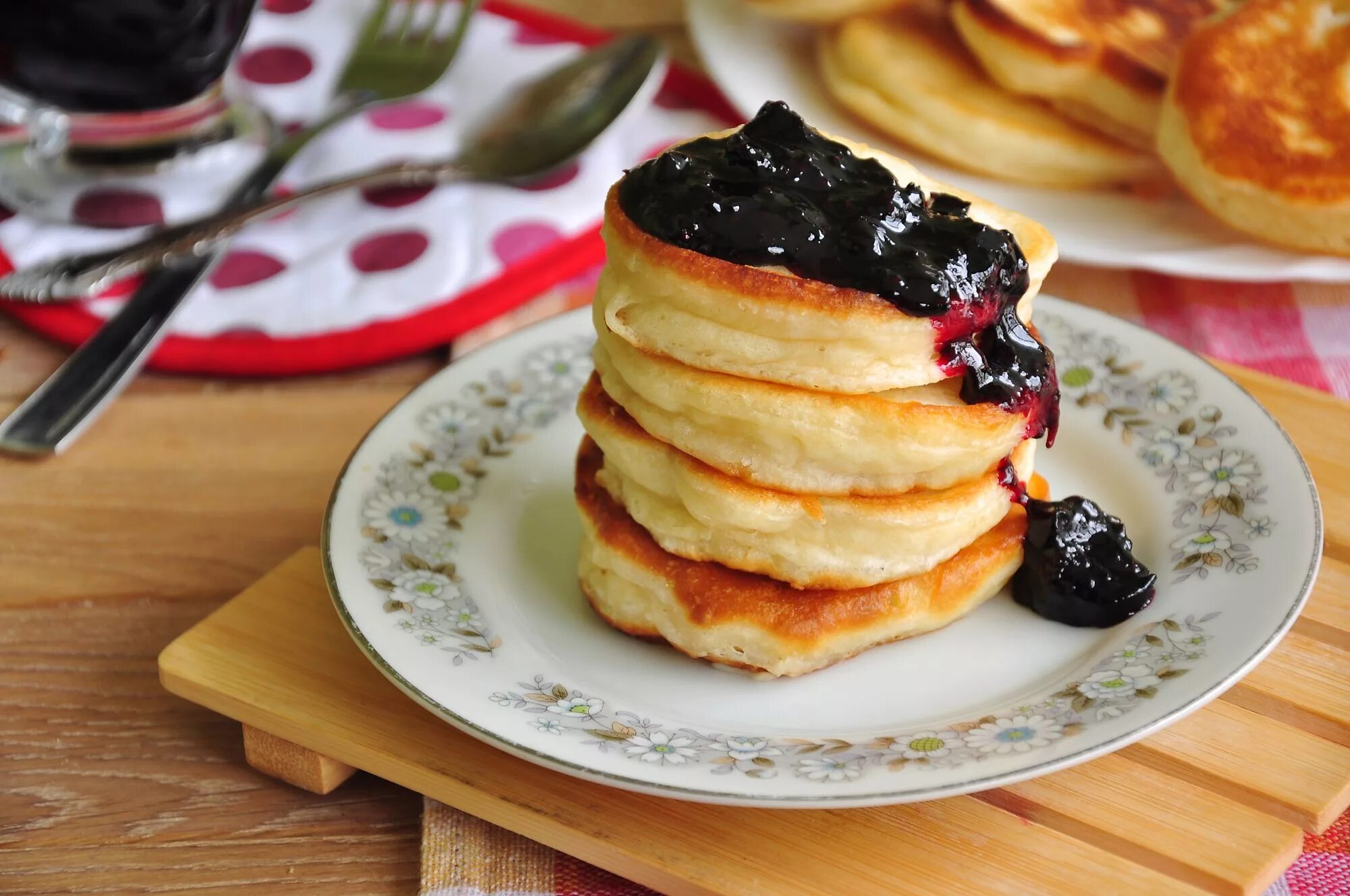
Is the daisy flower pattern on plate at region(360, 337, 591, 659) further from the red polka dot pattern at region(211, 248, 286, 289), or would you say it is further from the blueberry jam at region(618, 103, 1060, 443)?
the red polka dot pattern at region(211, 248, 286, 289)

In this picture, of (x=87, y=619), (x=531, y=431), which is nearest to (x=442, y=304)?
(x=531, y=431)

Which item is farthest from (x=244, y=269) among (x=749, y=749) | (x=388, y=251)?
(x=749, y=749)

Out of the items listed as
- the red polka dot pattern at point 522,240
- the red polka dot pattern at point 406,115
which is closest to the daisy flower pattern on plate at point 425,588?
the red polka dot pattern at point 522,240

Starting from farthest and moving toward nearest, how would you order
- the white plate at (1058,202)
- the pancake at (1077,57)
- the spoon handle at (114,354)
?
the pancake at (1077,57) → the white plate at (1058,202) → the spoon handle at (114,354)

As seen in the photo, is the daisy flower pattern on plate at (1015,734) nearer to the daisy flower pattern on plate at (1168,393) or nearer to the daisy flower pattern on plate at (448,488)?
the daisy flower pattern on plate at (448,488)

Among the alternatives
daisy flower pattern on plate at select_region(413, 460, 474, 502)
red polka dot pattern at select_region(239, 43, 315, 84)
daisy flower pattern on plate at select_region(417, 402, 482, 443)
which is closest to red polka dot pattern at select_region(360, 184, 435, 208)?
red polka dot pattern at select_region(239, 43, 315, 84)

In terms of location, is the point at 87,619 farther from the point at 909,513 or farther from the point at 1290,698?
the point at 1290,698
